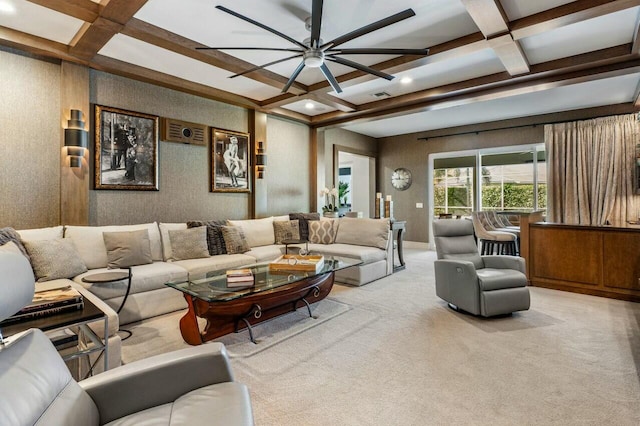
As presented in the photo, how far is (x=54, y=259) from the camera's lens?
304 centimetres

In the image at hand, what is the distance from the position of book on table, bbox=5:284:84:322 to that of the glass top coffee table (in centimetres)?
79

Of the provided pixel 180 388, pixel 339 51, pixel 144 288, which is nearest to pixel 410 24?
pixel 339 51

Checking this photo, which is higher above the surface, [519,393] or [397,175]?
[397,175]

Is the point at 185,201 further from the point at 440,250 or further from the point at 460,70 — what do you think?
the point at 460,70

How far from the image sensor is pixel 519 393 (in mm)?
2039

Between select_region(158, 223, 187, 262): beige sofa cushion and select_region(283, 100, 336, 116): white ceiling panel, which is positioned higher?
select_region(283, 100, 336, 116): white ceiling panel

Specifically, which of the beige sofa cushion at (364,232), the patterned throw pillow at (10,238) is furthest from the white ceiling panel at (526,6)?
the patterned throw pillow at (10,238)

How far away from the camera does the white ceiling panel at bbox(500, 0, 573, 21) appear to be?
8.98 feet

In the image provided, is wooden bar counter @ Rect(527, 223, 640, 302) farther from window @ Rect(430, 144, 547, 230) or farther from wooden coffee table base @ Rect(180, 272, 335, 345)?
wooden coffee table base @ Rect(180, 272, 335, 345)

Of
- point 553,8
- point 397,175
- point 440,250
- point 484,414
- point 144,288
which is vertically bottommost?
point 484,414

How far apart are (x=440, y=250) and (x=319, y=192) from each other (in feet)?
11.1

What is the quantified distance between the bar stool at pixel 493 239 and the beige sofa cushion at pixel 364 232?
1888 mm

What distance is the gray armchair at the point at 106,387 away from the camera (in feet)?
3.23

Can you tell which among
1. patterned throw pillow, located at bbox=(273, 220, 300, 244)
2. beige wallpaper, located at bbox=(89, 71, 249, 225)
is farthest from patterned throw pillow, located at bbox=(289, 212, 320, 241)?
beige wallpaper, located at bbox=(89, 71, 249, 225)
